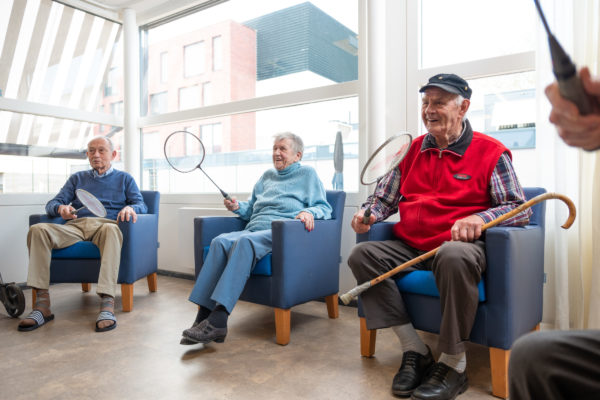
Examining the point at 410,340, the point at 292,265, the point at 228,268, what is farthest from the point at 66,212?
the point at 410,340

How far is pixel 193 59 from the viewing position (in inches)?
158

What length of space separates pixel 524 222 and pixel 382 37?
163 centimetres

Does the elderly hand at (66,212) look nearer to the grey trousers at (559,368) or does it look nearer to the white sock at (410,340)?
the white sock at (410,340)

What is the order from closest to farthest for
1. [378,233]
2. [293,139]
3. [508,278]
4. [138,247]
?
1. [508,278]
2. [378,233]
3. [293,139]
4. [138,247]

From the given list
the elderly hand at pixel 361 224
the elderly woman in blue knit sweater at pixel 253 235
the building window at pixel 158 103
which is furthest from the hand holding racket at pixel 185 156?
the building window at pixel 158 103

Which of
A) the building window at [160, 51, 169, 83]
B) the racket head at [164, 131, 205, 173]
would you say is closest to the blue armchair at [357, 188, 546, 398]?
the racket head at [164, 131, 205, 173]

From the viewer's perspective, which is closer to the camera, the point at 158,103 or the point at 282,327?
the point at 282,327

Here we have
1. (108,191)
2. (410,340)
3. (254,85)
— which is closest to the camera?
(410,340)

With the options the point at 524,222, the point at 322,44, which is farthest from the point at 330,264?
the point at 322,44

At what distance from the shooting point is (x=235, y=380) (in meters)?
1.66

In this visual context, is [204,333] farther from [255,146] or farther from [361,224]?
[255,146]

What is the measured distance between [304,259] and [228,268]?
42cm

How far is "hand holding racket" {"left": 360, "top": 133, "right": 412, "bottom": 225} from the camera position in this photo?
1784 mm

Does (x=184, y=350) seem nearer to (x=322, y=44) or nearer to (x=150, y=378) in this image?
(x=150, y=378)
